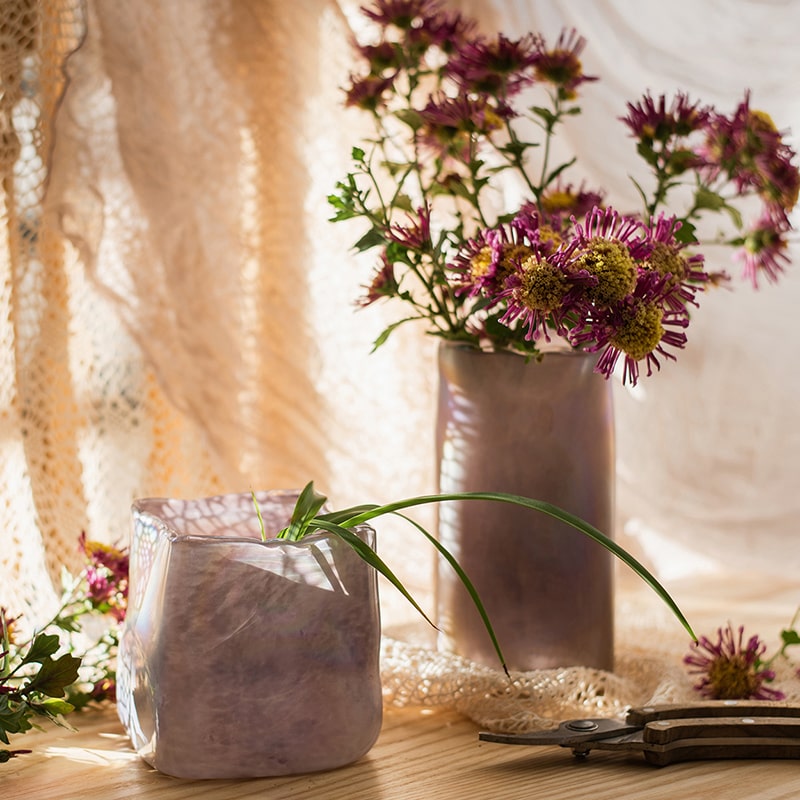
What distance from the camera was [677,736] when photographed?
0.62 m

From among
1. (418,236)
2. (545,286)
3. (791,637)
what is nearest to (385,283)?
(418,236)

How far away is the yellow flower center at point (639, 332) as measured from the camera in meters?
0.60

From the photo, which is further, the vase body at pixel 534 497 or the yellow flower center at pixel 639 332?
the vase body at pixel 534 497

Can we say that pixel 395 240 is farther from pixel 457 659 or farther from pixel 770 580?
pixel 770 580

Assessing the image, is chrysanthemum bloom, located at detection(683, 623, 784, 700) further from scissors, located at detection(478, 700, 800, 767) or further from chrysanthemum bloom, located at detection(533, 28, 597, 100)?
chrysanthemum bloom, located at detection(533, 28, 597, 100)

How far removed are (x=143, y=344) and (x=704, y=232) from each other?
1.62 ft

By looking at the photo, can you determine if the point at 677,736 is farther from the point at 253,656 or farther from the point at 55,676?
the point at 55,676

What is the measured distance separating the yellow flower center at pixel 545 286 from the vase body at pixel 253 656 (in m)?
0.17

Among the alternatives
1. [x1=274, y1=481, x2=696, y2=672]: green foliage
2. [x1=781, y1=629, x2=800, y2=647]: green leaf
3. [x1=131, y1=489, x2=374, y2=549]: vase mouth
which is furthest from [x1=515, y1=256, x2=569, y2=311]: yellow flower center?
[x1=781, y1=629, x2=800, y2=647]: green leaf

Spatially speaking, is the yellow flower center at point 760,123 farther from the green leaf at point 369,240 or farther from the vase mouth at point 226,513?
the vase mouth at point 226,513

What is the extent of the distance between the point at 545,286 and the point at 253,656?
249 mm

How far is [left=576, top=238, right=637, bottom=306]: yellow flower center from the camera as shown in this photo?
60cm

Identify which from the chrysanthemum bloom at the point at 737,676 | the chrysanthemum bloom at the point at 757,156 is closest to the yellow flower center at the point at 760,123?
the chrysanthemum bloom at the point at 757,156

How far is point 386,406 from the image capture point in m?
1.02
